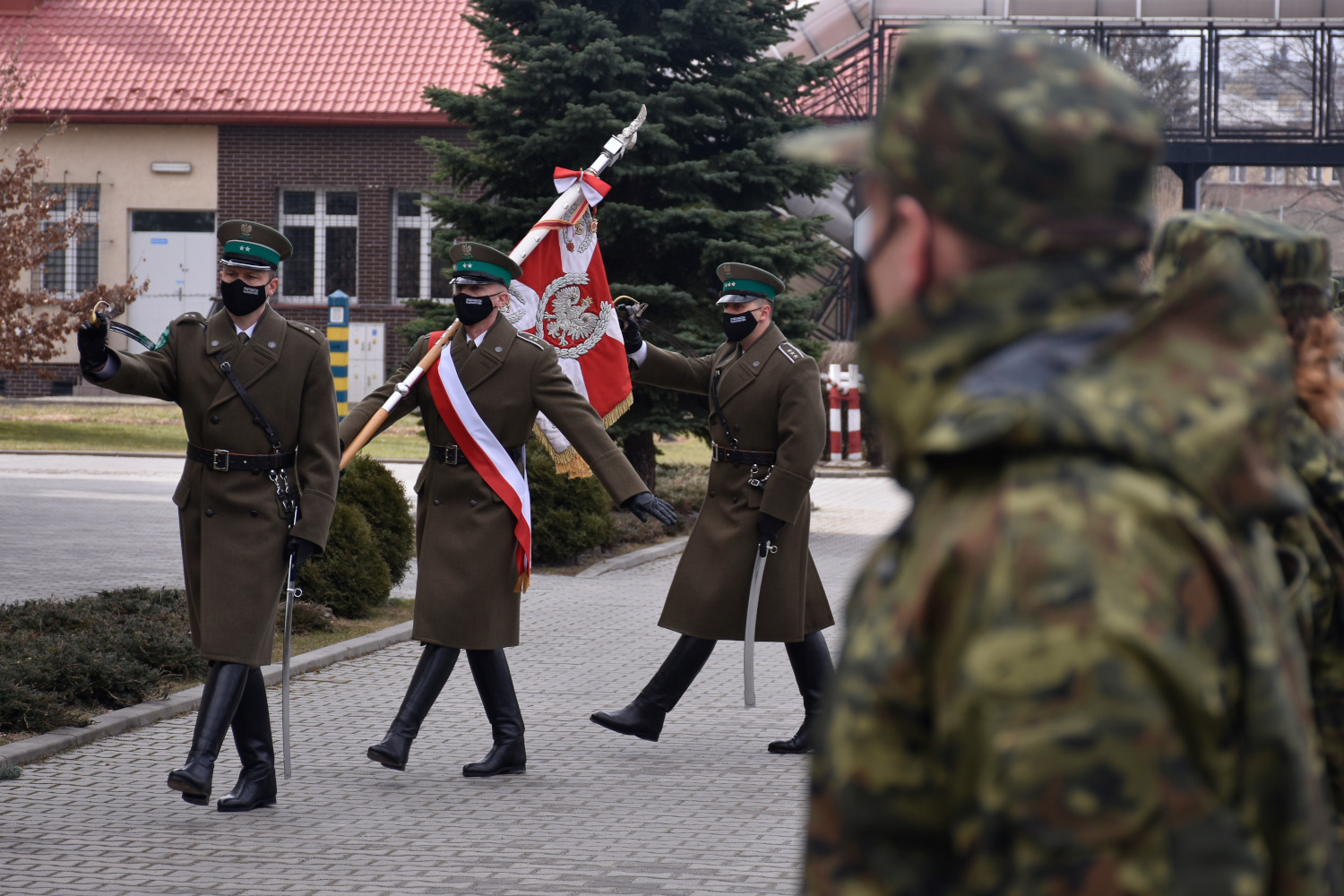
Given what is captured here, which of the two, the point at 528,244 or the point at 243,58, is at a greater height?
the point at 243,58

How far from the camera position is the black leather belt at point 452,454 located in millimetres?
6898

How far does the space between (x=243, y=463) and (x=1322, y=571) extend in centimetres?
424

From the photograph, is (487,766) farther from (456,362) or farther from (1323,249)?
(1323,249)

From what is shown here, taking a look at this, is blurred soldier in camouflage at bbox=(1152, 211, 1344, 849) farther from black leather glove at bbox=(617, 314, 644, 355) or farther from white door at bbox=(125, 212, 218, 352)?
white door at bbox=(125, 212, 218, 352)

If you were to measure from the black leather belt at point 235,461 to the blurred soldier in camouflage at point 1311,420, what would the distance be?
149 inches

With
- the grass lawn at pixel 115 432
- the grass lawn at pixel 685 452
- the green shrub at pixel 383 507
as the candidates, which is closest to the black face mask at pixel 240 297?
the green shrub at pixel 383 507

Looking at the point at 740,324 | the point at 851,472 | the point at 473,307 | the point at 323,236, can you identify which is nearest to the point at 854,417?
the point at 851,472

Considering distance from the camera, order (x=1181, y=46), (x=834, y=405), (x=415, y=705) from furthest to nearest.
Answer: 1. (x=834, y=405)
2. (x=1181, y=46)
3. (x=415, y=705)

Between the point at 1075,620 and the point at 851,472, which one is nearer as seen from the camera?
the point at 1075,620

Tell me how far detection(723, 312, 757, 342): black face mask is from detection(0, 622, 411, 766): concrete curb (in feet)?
9.74

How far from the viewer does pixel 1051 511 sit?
1371 millimetres

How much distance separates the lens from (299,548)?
20.6ft

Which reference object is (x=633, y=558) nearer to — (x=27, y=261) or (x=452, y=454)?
(x=452, y=454)

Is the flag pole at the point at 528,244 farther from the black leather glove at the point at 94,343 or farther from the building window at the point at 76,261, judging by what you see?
the building window at the point at 76,261
